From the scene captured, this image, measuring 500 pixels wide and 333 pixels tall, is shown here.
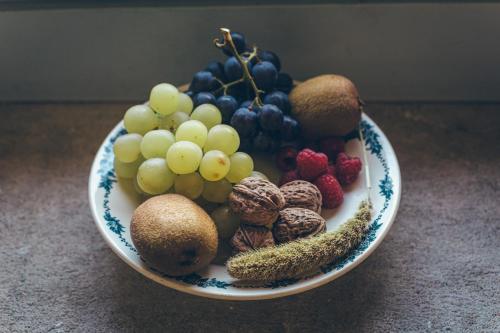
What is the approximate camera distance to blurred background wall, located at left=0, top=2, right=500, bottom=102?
3.40 feet

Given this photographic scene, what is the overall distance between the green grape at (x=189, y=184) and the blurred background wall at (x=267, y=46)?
14.0 inches

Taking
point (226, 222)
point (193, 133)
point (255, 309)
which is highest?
point (193, 133)

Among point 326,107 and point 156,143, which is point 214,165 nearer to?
point 156,143

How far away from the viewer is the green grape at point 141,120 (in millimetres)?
865

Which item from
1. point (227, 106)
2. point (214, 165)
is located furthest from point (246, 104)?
point (214, 165)

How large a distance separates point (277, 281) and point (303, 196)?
0.44 ft

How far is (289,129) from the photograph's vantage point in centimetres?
88

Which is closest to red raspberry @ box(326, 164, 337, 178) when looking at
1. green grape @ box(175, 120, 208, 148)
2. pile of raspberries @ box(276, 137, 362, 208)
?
pile of raspberries @ box(276, 137, 362, 208)

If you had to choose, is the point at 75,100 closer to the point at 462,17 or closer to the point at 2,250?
the point at 2,250

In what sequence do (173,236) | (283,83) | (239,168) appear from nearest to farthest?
(173,236) → (239,168) → (283,83)

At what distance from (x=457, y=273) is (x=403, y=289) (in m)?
0.09

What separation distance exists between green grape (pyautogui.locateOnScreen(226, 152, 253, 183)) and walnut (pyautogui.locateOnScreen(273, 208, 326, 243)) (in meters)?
0.08

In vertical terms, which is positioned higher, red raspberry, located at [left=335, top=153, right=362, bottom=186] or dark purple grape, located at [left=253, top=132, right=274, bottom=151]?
dark purple grape, located at [left=253, top=132, right=274, bottom=151]

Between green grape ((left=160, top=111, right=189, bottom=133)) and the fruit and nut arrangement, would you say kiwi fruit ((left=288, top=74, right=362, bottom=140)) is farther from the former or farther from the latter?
green grape ((left=160, top=111, right=189, bottom=133))
